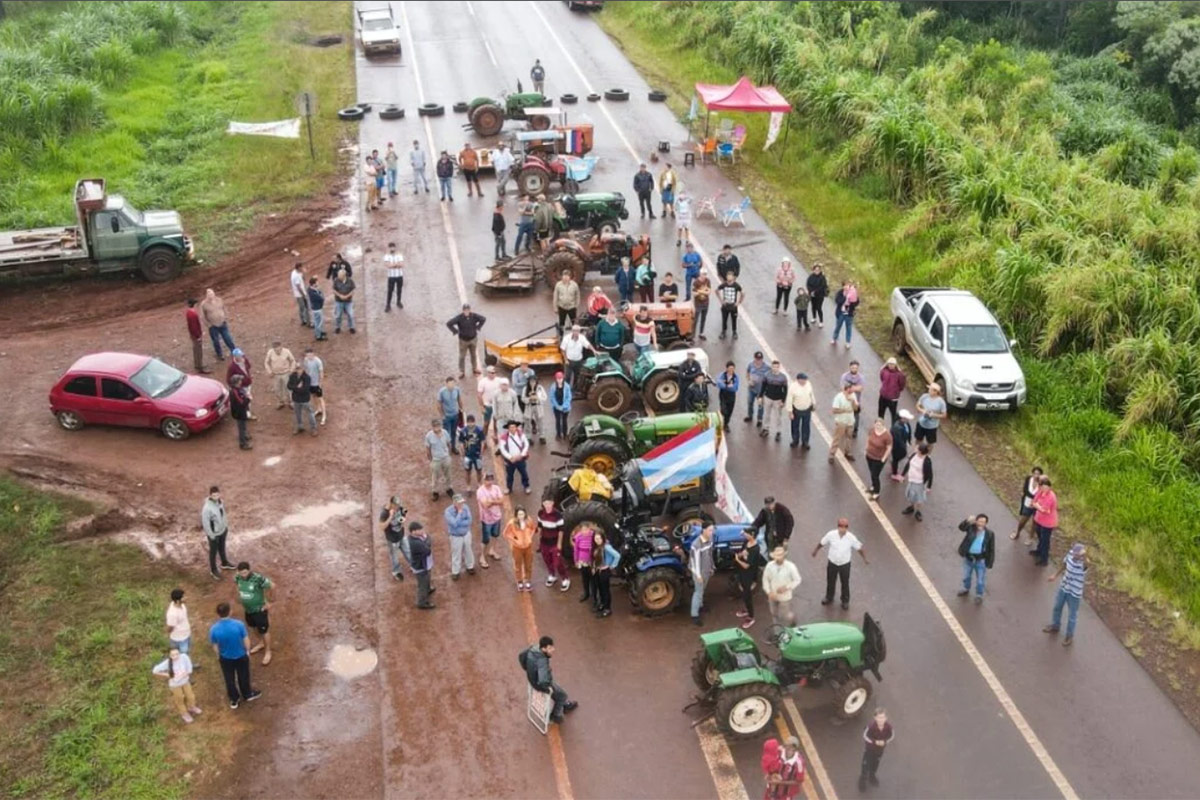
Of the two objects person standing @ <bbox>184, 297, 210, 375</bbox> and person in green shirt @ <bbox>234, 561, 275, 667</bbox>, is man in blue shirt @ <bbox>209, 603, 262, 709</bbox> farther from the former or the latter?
person standing @ <bbox>184, 297, 210, 375</bbox>

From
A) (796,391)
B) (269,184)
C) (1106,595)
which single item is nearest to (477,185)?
(269,184)

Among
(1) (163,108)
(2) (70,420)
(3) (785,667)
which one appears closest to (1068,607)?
(3) (785,667)

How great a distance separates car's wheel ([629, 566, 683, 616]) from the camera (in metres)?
14.7

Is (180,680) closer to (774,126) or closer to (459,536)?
(459,536)

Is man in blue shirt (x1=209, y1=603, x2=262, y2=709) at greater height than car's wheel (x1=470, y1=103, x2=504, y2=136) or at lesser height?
lesser

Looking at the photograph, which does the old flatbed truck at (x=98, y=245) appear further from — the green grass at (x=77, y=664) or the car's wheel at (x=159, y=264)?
the green grass at (x=77, y=664)

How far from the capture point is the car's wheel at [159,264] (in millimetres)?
24953

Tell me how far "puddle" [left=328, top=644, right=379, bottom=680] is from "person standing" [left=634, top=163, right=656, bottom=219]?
15.9 metres

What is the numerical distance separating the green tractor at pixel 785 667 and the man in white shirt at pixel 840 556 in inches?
59.2

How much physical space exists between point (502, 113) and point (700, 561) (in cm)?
2242

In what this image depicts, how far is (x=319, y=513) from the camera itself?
687 inches

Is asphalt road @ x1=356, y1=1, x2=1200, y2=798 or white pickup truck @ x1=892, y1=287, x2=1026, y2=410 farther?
white pickup truck @ x1=892, y1=287, x2=1026, y2=410

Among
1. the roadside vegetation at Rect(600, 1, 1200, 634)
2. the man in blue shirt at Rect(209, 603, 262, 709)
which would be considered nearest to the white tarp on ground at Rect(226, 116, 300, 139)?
the roadside vegetation at Rect(600, 1, 1200, 634)

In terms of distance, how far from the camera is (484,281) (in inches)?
957
